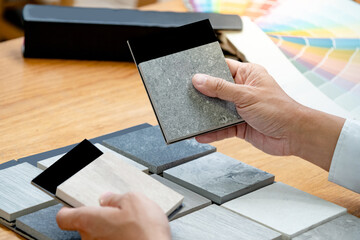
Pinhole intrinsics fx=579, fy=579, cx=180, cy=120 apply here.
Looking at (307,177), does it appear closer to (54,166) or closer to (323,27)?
(54,166)

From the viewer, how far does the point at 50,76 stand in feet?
4.64

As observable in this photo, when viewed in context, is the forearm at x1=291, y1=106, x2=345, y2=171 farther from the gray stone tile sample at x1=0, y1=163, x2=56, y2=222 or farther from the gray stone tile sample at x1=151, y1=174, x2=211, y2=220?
the gray stone tile sample at x1=0, y1=163, x2=56, y2=222

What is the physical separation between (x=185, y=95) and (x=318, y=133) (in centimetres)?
24

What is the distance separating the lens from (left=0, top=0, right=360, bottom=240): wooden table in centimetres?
108

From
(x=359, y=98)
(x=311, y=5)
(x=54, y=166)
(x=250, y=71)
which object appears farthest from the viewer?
(x=311, y=5)

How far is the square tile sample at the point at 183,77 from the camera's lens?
944mm

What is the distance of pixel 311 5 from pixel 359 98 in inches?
20.2

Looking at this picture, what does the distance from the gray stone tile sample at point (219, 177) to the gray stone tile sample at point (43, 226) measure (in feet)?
0.72

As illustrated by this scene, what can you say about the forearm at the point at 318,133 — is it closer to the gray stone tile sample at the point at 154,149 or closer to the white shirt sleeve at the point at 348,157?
the white shirt sleeve at the point at 348,157

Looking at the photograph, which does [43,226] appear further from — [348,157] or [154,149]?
[348,157]

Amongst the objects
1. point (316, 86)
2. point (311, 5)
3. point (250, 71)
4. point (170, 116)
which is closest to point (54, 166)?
point (170, 116)

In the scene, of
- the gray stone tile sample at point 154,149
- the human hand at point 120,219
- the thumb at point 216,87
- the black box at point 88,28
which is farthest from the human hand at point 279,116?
the black box at point 88,28

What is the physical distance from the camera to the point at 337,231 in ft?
2.86

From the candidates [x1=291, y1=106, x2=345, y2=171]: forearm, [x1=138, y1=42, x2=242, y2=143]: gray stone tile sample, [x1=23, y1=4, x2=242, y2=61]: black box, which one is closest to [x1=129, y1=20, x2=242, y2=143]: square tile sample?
[x1=138, y1=42, x2=242, y2=143]: gray stone tile sample
